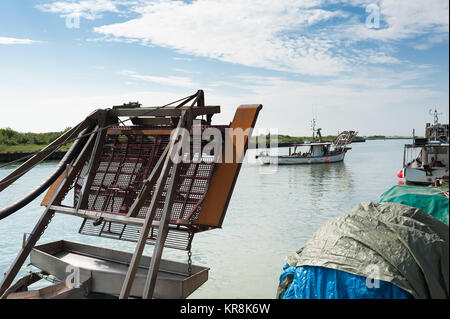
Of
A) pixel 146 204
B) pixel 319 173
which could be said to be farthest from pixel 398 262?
pixel 319 173

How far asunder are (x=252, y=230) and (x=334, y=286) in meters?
9.04

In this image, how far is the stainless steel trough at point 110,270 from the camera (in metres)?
5.37

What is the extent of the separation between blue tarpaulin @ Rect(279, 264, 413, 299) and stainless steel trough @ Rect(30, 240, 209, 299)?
4.64 feet

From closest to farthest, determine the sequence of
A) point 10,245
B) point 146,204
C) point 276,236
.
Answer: point 146,204
point 10,245
point 276,236

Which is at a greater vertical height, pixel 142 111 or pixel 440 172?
pixel 142 111

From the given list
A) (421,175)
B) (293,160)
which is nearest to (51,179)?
(421,175)

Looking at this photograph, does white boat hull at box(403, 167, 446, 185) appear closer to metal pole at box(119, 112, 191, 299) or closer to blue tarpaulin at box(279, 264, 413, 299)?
blue tarpaulin at box(279, 264, 413, 299)

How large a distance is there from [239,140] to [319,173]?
101 feet

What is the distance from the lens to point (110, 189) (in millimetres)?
6480

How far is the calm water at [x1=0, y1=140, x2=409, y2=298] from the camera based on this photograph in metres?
9.21

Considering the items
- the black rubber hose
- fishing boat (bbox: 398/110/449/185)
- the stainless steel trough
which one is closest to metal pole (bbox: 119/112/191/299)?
the stainless steel trough

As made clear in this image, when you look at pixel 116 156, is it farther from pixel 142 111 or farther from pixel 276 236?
pixel 276 236

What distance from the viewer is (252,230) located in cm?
1409

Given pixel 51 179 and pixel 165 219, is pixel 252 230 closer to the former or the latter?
pixel 51 179
